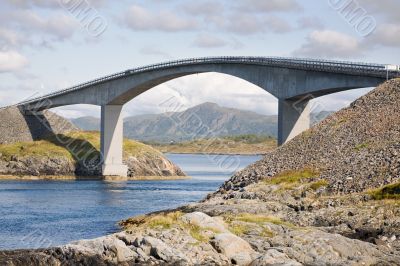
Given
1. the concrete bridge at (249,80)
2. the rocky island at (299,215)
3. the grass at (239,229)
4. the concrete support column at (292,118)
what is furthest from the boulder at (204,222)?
the concrete support column at (292,118)

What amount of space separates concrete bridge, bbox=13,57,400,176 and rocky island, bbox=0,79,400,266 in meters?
7.86

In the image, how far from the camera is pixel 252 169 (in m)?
70.5

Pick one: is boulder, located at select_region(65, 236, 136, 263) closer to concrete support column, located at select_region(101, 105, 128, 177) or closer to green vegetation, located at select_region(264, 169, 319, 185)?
green vegetation, located at select_region(264, 169, 319, 185)

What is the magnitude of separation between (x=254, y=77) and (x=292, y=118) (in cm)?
930

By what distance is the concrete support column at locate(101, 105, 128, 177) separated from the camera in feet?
420

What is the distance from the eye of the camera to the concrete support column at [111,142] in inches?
5039

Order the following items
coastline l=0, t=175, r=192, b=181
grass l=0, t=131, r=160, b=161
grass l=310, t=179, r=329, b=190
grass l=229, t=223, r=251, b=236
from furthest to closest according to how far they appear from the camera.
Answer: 1. grass l=0, t=131, r=160, b=161
2. coastline l=0, t=175, r=192, b=181
3. grass l=310, t=179, r=329, b=190
4. grass l=229, t=223, r=251, b=236

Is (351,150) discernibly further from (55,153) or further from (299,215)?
(55,153)

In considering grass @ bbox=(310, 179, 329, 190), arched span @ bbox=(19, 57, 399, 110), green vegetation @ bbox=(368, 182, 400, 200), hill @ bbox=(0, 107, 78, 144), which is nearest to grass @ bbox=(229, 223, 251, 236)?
green vegetation @ bbox=(368, 182, 400, 200)

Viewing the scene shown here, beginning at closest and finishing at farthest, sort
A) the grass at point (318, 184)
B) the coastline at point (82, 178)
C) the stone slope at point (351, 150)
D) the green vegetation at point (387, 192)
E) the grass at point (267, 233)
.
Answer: the grass at point (267, 233), the green vegetation at point (387, 192), the stone slope at point (351, 150), the grass at point (318, 184), the coastline at point (82, 178)

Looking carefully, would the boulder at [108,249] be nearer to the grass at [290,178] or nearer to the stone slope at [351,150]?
the stone slope at [351,150]

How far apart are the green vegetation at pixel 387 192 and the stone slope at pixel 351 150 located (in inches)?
82.0

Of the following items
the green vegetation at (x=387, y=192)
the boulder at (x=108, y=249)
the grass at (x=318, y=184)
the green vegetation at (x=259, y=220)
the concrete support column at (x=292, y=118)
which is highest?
the concrete support column at (x=292, y=118)

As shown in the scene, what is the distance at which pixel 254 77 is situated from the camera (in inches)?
3826
